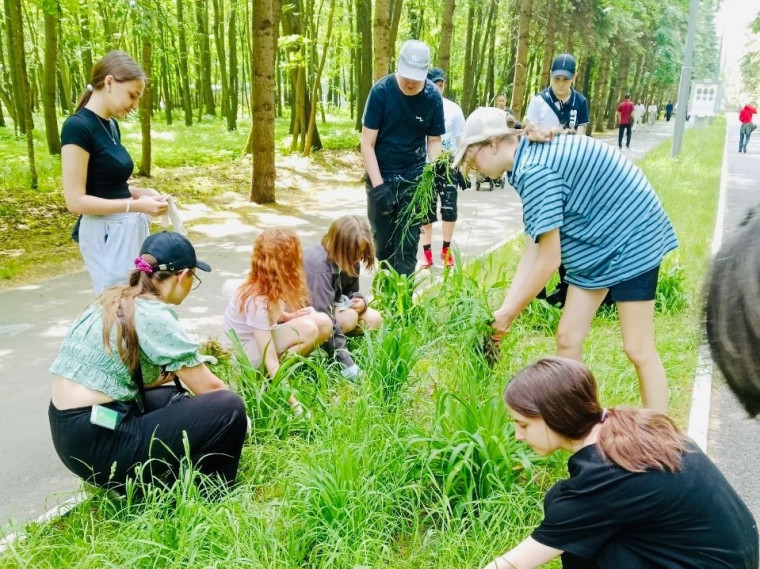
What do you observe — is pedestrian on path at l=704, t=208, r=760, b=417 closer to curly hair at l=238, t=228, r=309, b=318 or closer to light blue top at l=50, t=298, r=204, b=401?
light blue top at l=50, t=298, r=204, b=401

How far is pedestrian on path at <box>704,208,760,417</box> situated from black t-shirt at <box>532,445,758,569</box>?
1413 millimetres

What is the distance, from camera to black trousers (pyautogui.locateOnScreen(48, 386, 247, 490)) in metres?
2.73

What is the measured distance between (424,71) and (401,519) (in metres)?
3.20

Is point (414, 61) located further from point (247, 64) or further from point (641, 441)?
point (247, 64)

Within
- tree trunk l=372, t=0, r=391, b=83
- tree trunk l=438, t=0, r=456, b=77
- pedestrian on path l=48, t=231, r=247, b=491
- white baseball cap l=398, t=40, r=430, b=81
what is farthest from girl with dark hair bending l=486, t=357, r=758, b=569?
tree trunk l=438, t=0, r=456, b=77

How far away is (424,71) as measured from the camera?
477cm

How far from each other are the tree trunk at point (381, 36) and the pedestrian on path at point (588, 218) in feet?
24.7

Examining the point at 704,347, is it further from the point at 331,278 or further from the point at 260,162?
the point at 260,162

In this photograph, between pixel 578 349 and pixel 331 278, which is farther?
pixel 331 278

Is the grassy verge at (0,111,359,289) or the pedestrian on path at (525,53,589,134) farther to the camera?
the grassy verge at (0,111,359,289)

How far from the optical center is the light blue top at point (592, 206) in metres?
2.91

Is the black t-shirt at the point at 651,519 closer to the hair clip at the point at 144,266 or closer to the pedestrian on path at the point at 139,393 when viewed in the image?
the pedestrian on path at the point at 139,393

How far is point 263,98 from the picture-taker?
992cm

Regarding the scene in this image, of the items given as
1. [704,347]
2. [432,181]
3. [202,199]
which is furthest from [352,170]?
[704,347]
